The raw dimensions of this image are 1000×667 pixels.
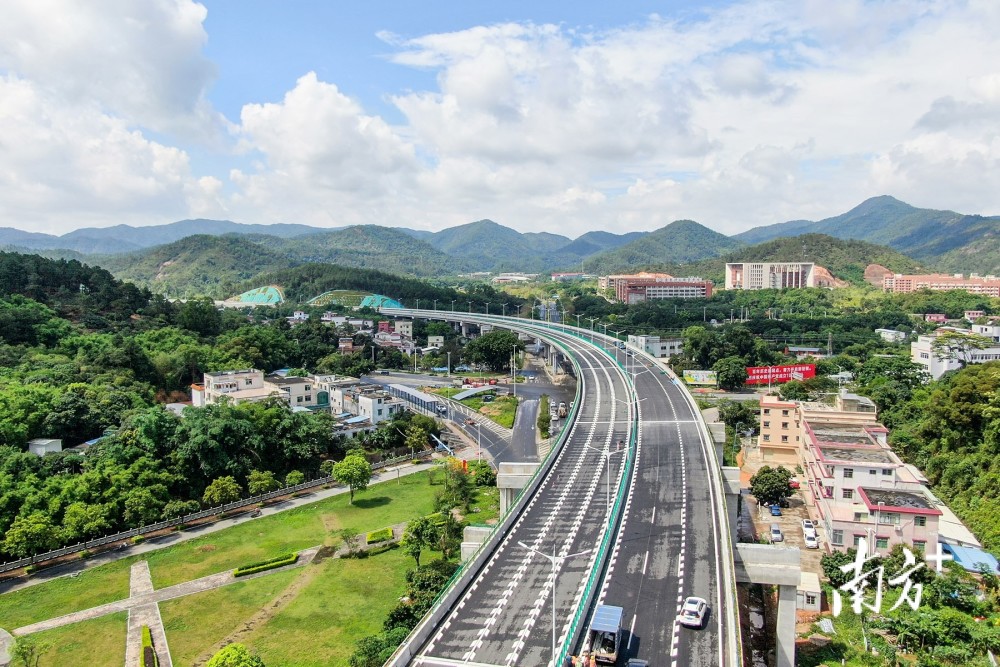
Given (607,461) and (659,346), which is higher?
(659,346)

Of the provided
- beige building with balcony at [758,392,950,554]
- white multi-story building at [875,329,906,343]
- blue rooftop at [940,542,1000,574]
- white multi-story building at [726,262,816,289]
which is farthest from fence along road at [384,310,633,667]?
white multi-story building at [726,262,816,289]

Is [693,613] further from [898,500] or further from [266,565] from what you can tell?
[266,565]

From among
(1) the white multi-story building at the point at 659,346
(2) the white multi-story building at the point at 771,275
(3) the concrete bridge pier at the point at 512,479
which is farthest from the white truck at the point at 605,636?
(2) the white multi-story building at the point at 771,275

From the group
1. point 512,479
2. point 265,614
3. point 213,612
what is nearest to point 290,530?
point 213,612

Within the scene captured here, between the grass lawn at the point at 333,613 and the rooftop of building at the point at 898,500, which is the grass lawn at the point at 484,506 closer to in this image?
the grass lawn at the point at 333,613

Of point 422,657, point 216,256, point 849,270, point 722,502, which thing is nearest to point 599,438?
point 722,502

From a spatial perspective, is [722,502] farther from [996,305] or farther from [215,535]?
[996,305]

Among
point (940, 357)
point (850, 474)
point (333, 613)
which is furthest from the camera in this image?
point (940, 357)
